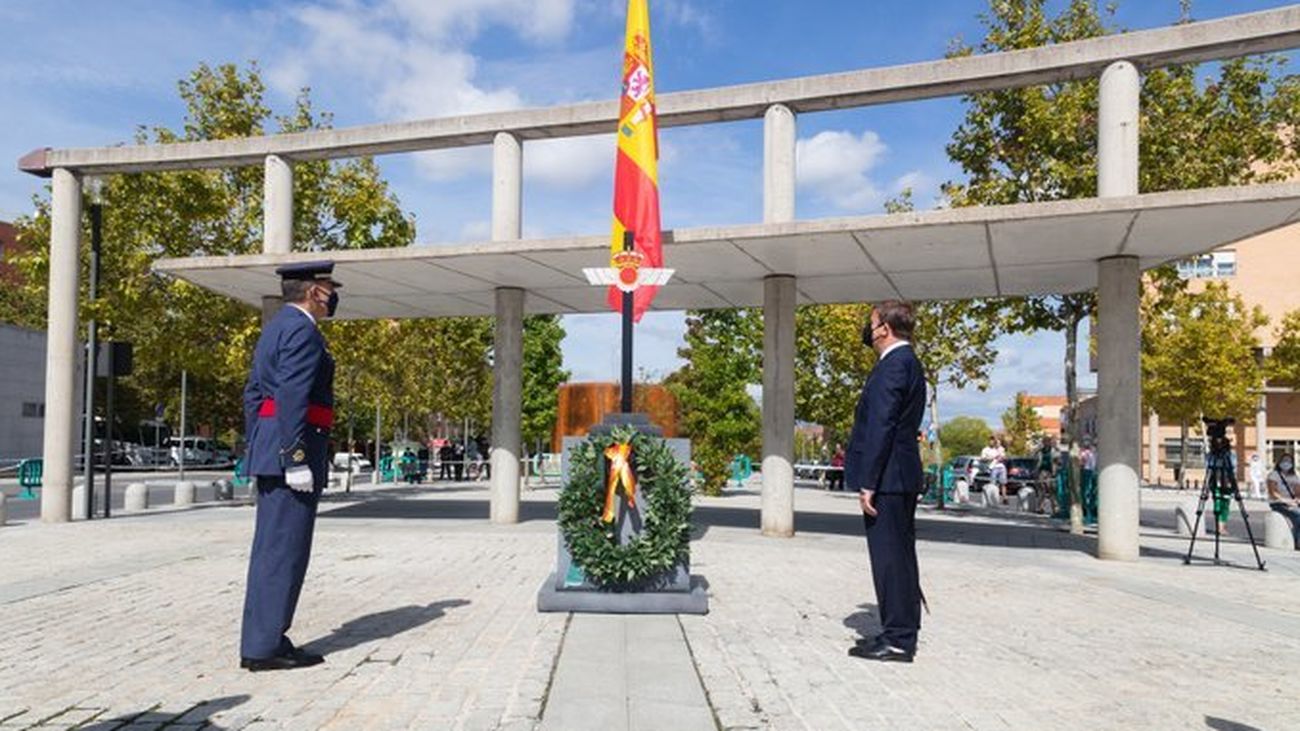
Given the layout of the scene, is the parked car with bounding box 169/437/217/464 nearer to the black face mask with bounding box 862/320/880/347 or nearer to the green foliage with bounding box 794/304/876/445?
the green foliage with bounding box 794/304/876/445

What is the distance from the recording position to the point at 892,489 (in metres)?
5.64

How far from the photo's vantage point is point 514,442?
15.0 m

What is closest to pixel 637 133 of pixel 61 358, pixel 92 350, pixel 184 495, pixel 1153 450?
pixel 61 358

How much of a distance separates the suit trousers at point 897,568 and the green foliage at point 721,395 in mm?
19643

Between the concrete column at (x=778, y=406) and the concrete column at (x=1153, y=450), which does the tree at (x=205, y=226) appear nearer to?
the concrete column at (x=778, y=406)

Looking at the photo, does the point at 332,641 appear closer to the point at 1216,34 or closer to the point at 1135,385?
the point at 1135,385

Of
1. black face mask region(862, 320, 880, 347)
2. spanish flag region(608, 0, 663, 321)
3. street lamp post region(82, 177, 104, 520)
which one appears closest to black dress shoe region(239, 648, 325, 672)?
black face mask region(862, 320, 880, 347)

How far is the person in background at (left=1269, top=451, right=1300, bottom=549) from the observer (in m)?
14.3

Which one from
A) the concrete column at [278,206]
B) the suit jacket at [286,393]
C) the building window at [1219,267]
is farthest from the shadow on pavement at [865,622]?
the building window at [1219,267]

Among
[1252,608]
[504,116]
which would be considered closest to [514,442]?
[504,116]

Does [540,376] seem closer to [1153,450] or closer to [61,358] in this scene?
[61,358]

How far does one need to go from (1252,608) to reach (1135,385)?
4.04m

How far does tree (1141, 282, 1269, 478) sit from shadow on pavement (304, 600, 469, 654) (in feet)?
124

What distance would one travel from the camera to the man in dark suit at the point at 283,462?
5.18m
